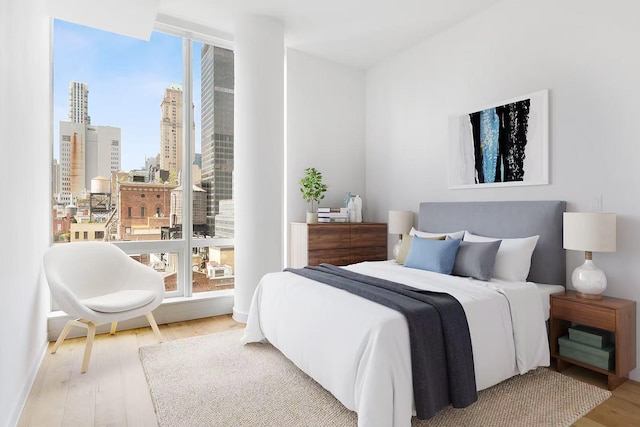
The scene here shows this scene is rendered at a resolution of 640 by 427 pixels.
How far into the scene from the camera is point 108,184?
12.2 ft

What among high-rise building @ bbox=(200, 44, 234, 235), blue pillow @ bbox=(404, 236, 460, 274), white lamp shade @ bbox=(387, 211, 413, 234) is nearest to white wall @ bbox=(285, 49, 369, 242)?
high-rise building @ bbox=(200, 44, 234, 235)

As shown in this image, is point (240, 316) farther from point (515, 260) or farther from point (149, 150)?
point (515, 260)

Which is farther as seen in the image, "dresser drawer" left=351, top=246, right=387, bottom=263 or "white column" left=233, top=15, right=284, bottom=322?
"dresser drawer" left=351, top=246, right=387, bottom=263

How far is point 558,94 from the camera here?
2939mm

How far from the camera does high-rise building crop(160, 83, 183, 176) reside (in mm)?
3980

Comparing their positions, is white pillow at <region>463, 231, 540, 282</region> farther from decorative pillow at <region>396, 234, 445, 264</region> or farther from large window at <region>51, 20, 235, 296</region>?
large window at <region>51, 20, 235, 296</region>

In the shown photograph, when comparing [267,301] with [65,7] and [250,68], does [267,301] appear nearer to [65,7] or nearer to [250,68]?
[250,68]

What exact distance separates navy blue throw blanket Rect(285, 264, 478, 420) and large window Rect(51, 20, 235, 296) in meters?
2.63

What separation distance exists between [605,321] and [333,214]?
269cm

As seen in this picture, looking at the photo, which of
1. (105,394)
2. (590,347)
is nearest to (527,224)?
(590,347)

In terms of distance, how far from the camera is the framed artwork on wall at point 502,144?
10.0 ft

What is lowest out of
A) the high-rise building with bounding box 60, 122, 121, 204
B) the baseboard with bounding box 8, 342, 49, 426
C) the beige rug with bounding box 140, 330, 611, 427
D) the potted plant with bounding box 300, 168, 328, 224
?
the beige rug with bounding box 140, 330, 611, 427

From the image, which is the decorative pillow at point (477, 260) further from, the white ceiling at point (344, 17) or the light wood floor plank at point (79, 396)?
the light wood floor plank at point (79, 396)

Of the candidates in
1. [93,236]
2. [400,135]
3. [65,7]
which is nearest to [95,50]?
[65,7]
